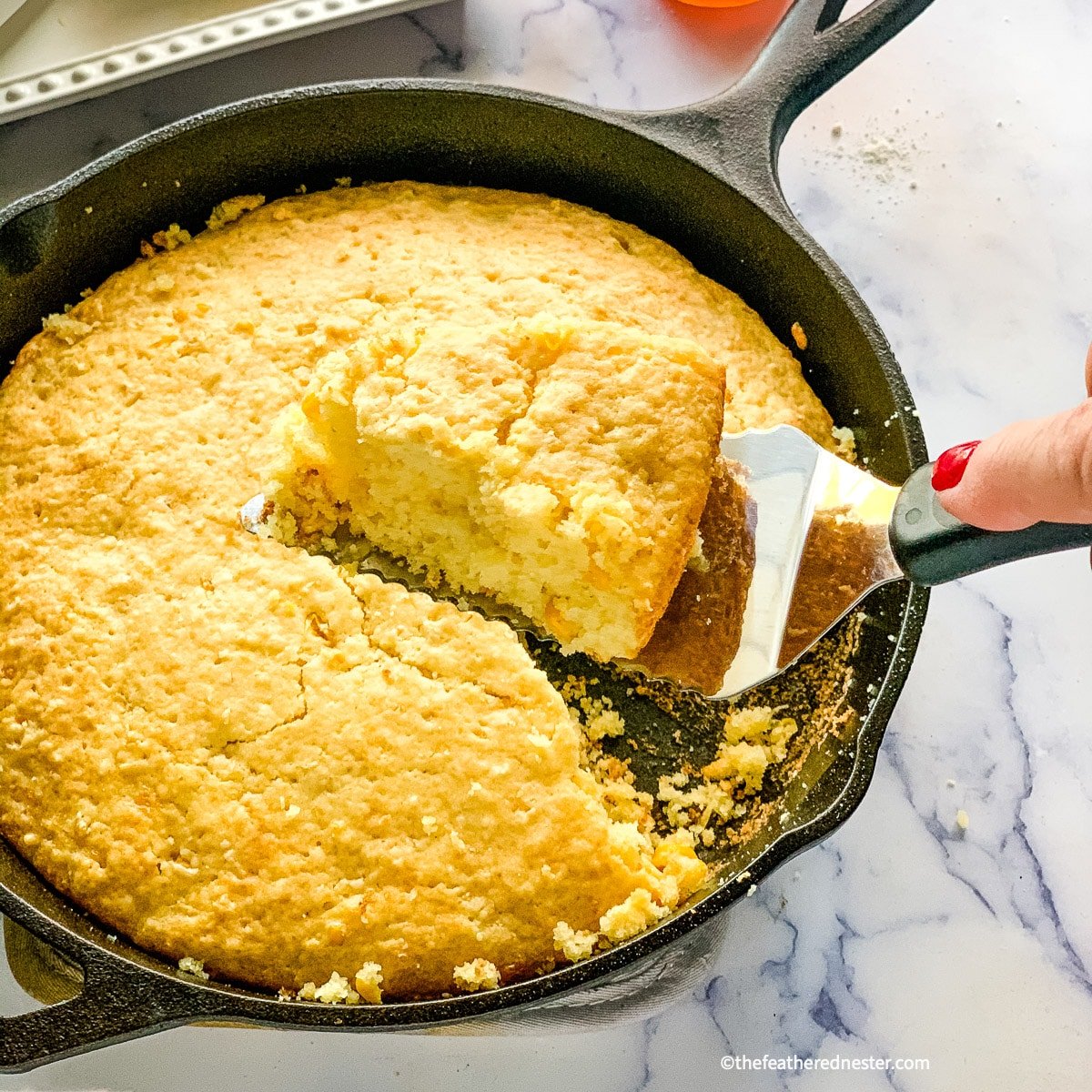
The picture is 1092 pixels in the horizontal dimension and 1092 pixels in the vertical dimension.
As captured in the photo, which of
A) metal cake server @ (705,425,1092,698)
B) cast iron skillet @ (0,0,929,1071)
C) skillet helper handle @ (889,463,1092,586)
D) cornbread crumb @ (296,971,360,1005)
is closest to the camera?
skillet helper handle @ (889,463,1092,586)

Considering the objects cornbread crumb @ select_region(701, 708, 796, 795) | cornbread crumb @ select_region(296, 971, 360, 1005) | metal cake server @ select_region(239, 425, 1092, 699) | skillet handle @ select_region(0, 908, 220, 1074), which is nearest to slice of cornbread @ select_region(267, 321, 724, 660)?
metal cake server @ select_region(239, 425, 1092, 699)

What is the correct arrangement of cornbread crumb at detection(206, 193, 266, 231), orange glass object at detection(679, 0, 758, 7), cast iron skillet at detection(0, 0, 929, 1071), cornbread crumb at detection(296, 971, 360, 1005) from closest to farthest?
cornbread crumb at detection(296, 971, 360, 1005), cast iron skillet at detection(0, 0, 929, 1071), cornbread crumb at detection(206, 193, 266, 231), orange glass object at detection(679, 0, 758, 7)

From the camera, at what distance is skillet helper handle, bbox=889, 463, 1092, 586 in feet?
5.16

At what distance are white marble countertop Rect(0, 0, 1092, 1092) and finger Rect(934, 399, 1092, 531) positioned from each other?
0.86 metres

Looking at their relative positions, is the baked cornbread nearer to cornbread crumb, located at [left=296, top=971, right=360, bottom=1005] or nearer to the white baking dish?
cornbread crumb, located at [left=296, top=971, right=360, bottom=1005]

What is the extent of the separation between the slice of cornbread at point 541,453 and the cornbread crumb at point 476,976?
1.71ft

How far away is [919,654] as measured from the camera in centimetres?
233

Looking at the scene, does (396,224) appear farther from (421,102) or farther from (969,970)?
(969,970)

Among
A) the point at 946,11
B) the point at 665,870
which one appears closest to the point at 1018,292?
the point at 946,11

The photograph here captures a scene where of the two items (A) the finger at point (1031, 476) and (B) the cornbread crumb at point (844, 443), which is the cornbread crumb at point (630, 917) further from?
(B) the cornbread crumb at point (844, 443)

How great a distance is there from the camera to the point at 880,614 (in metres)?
1.98

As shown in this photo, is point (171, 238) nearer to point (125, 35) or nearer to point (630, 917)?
point (125, 35)

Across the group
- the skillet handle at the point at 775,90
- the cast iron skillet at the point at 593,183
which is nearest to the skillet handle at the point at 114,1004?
the cast iron skillet at the point at 593,183

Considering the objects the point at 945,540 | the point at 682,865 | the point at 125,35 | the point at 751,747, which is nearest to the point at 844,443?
the point at 945,540
